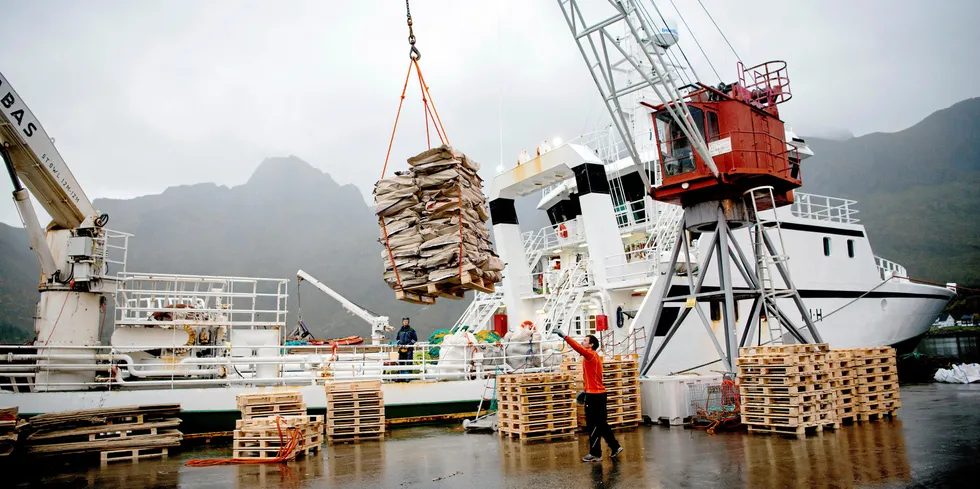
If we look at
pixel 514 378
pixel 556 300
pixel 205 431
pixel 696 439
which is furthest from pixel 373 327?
pixel 696 439

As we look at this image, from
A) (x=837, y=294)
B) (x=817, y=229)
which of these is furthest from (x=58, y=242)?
(x=837, y=294)

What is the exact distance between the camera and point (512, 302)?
71.8 ft

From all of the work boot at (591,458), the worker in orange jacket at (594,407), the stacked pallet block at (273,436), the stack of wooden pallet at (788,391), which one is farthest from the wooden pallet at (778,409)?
the stacked pallet block at (273,436)

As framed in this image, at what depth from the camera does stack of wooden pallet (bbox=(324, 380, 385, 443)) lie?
12.4 m

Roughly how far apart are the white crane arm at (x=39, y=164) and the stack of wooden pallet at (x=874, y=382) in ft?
53.0

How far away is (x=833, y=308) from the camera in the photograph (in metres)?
21.1

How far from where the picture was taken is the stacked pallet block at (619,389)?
503 inches

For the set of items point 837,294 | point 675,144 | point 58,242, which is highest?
point 675,144

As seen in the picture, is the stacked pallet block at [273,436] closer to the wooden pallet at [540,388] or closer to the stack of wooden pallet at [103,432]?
the stack of wooden pallet at [103,432]

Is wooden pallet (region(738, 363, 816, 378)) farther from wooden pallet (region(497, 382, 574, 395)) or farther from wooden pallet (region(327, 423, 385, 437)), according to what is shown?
wooden pallet (region(327, 423, 385, 437))

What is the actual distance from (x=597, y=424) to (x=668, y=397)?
185 inches

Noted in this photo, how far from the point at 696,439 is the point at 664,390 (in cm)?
228

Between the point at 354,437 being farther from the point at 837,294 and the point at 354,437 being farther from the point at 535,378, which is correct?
the point at 837,294

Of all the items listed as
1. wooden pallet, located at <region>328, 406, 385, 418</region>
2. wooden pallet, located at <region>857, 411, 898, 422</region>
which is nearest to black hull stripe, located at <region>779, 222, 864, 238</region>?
wooden pallet, located at <region>857, 411, 898, 422</region>
